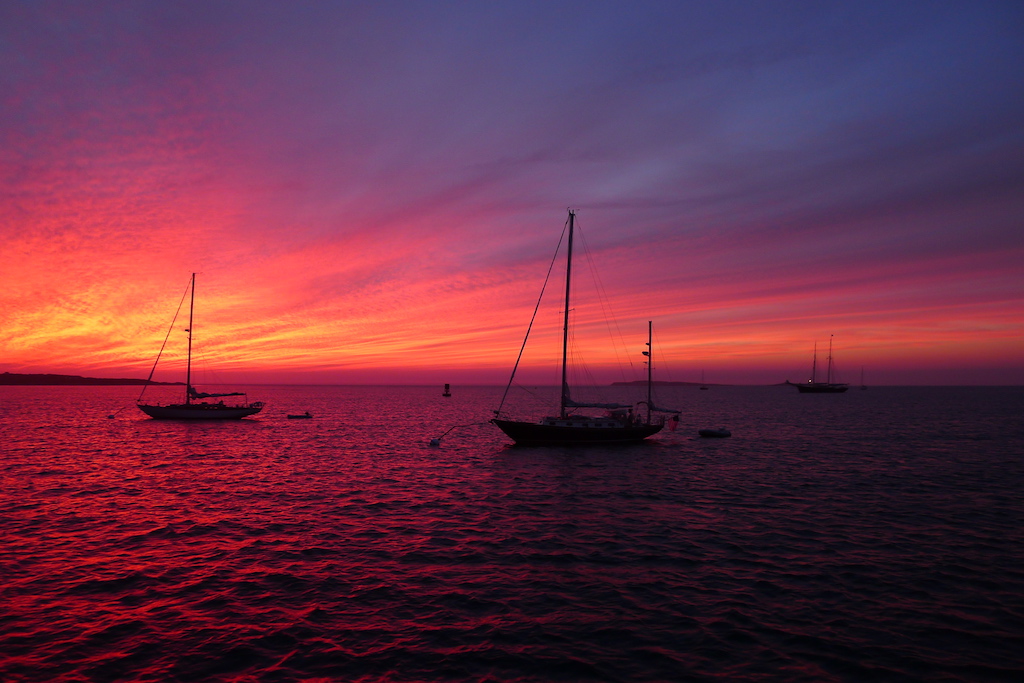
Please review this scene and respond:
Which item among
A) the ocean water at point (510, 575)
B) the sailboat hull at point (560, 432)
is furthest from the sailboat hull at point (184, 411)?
the sailboat hull at point (560, 432)

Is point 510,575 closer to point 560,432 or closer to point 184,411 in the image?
point 560,432

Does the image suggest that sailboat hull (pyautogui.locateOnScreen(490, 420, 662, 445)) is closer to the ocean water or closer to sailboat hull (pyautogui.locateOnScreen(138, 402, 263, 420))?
the ocean water

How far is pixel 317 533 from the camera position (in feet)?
76.9

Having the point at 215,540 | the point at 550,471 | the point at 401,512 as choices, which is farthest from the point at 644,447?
the point at 215,540

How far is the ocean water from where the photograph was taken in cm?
1259

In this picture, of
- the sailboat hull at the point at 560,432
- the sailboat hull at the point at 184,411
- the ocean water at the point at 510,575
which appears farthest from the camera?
the sailboat hull at the point at 184,411

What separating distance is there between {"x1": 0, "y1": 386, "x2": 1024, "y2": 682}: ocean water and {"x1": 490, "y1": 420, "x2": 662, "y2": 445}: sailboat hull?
12038mm

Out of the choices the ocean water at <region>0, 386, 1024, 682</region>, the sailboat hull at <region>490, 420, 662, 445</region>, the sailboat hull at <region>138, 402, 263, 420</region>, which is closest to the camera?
the ocean water at <region>0, 386, 1024, 682</region>

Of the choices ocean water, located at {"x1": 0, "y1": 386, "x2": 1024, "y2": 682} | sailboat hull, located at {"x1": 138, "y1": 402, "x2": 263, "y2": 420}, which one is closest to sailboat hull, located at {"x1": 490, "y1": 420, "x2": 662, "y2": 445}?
ocean water, located at {"x1": 0, "y1": 386, "x2": 1024, "y2": 682}

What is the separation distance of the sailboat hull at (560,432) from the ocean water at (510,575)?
39.5ft

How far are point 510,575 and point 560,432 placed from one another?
113 feet

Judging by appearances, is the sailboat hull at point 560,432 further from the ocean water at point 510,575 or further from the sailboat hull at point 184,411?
the sailboat hull at point 184,411

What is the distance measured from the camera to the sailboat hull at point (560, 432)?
51969 millimetres

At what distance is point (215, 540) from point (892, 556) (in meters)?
27.2
